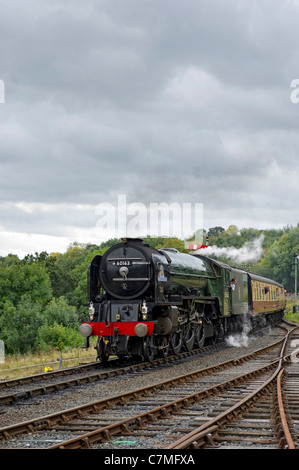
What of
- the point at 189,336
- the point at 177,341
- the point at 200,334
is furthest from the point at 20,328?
the point at 177,341

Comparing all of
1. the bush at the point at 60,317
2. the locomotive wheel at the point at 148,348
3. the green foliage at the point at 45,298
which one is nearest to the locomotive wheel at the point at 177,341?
the locomotive wheel at the point at 148,348

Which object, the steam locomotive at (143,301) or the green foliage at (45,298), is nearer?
Result: the steam locomotive at (143,301)

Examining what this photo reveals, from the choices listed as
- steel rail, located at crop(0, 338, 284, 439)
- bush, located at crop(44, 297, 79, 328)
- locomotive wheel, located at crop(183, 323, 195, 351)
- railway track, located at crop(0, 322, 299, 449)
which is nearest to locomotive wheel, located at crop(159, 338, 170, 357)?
locomotive wheel, located at crop(183, 323, 195, 351)

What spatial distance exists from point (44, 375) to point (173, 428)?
621cm

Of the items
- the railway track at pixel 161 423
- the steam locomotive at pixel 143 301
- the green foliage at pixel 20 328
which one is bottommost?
the green foliage at pixel 20 328

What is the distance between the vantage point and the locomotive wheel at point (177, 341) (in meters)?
17.4

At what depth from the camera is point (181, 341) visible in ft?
59.2

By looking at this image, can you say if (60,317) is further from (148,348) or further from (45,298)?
(148,348)

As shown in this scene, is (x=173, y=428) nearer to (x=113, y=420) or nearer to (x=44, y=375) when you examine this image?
(x=113, y=420)

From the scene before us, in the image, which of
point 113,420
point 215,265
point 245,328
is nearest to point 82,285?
point 245,328

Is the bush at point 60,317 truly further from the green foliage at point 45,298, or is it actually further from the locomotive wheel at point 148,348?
the locomotive wheel at point 148,348

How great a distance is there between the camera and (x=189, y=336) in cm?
1948

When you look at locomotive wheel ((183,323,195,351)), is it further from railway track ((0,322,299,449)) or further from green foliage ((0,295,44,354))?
green foliage ((0,295,44,354))

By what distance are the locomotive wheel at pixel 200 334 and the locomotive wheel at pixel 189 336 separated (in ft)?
0.79
